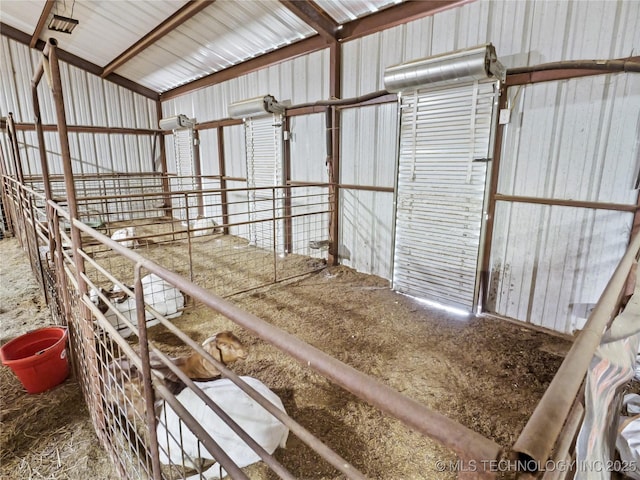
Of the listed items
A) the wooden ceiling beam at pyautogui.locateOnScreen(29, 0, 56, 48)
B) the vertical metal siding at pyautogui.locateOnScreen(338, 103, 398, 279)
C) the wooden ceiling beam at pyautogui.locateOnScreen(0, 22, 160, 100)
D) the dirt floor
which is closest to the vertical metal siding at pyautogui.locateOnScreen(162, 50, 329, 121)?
the vertical metal siding at pyautogui.locateOnScreen(338, 103, 398, 279)

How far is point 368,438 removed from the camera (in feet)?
6.24

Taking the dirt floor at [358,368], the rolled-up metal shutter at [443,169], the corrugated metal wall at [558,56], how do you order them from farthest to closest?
the rolled-up metal shutter at [443,169] → the corrugated metal wall at [558,56] → the dirt floor at [358,368]

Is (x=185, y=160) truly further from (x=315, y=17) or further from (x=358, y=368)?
(x=358, y=368)

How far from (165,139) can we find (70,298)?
25.7ft

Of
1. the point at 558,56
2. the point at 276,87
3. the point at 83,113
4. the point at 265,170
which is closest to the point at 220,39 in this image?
the point at 276,87

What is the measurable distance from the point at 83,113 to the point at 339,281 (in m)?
7.57

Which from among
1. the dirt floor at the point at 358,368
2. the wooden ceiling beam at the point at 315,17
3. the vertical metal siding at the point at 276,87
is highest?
the wooden ceiling beam at the point at 315,17

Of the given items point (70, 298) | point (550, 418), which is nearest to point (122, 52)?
point (70, 298)

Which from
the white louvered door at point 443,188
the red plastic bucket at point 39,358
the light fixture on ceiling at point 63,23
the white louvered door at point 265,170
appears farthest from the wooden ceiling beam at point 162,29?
the red plastic bucket at point 39,358

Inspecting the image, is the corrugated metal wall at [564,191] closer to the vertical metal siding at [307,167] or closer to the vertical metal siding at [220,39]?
the vertical metal siding at [307,167]

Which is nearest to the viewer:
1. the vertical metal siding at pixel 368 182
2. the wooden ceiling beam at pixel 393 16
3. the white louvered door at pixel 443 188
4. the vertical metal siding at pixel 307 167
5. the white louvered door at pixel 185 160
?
the white louvered door at pixel 443 188

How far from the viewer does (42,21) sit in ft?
19.2

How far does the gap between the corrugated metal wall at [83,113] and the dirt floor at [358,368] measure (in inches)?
195

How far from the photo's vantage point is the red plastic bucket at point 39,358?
6.77ft
